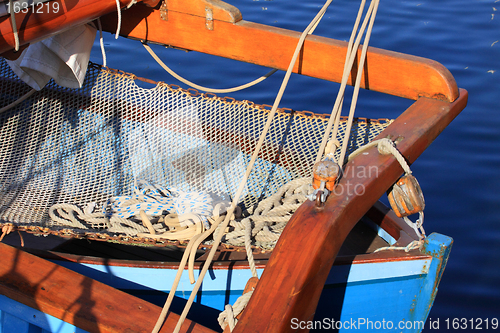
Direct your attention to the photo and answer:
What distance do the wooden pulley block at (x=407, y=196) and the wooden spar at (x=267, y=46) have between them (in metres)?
0.44

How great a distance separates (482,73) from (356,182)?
14.0 feet

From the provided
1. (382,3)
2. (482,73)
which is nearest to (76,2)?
(482,73)

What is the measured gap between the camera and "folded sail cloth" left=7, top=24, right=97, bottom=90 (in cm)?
211

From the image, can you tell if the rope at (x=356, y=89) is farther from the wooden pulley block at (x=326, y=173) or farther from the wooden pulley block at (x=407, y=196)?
the wooden pulley block at (x=407, y=196)

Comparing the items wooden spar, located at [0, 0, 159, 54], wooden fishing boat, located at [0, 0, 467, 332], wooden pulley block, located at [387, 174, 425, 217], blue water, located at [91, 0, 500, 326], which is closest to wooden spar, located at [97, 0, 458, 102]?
wooden fishing boat, located at [0, 0, 467, 332]

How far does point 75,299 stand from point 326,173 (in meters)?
0.89

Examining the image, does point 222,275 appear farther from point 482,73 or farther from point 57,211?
point 482,73

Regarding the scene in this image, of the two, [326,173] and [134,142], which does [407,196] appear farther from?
[134,142]

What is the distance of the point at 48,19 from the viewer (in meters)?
1.62

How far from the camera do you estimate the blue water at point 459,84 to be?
294 cm

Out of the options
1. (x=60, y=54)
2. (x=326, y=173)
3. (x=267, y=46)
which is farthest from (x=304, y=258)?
(x=60, y=54)

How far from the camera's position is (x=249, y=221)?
1.89 meters

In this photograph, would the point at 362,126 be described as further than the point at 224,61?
No

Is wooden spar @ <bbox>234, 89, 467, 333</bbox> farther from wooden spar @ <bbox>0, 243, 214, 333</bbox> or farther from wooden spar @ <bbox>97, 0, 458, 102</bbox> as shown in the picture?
wooden spar @ <bbox>97, 0, 458, 102</bbox>
